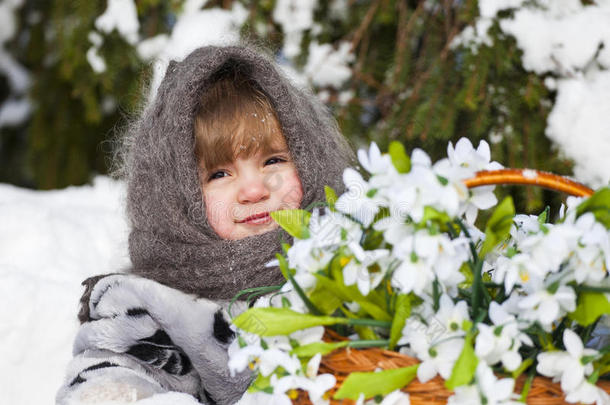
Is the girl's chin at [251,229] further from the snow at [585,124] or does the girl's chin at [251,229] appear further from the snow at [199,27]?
the snow at [585,124]

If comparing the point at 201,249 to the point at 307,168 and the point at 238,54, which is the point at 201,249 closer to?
the point at 307,168

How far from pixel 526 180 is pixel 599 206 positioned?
0.30 feet

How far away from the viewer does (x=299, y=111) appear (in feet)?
4.02

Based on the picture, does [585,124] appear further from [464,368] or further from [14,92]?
[14,92]

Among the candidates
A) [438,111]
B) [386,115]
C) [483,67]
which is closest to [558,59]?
[483,67]

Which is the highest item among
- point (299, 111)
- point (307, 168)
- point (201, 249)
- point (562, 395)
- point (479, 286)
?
point (299, 111)

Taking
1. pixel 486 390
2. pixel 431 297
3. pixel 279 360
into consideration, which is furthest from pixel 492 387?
pixel 279 360

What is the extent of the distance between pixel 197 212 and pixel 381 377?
1.97ft

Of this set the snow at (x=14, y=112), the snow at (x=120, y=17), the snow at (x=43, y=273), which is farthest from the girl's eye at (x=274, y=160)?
the snow at (x=14, y=112)

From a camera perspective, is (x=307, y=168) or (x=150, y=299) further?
(x=307, y=168)

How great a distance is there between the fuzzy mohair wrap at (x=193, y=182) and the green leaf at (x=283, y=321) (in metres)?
0.40

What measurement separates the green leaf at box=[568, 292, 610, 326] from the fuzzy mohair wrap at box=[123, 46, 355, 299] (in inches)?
21.1

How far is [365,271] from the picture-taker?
667 millimetres

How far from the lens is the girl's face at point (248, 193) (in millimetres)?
1133
